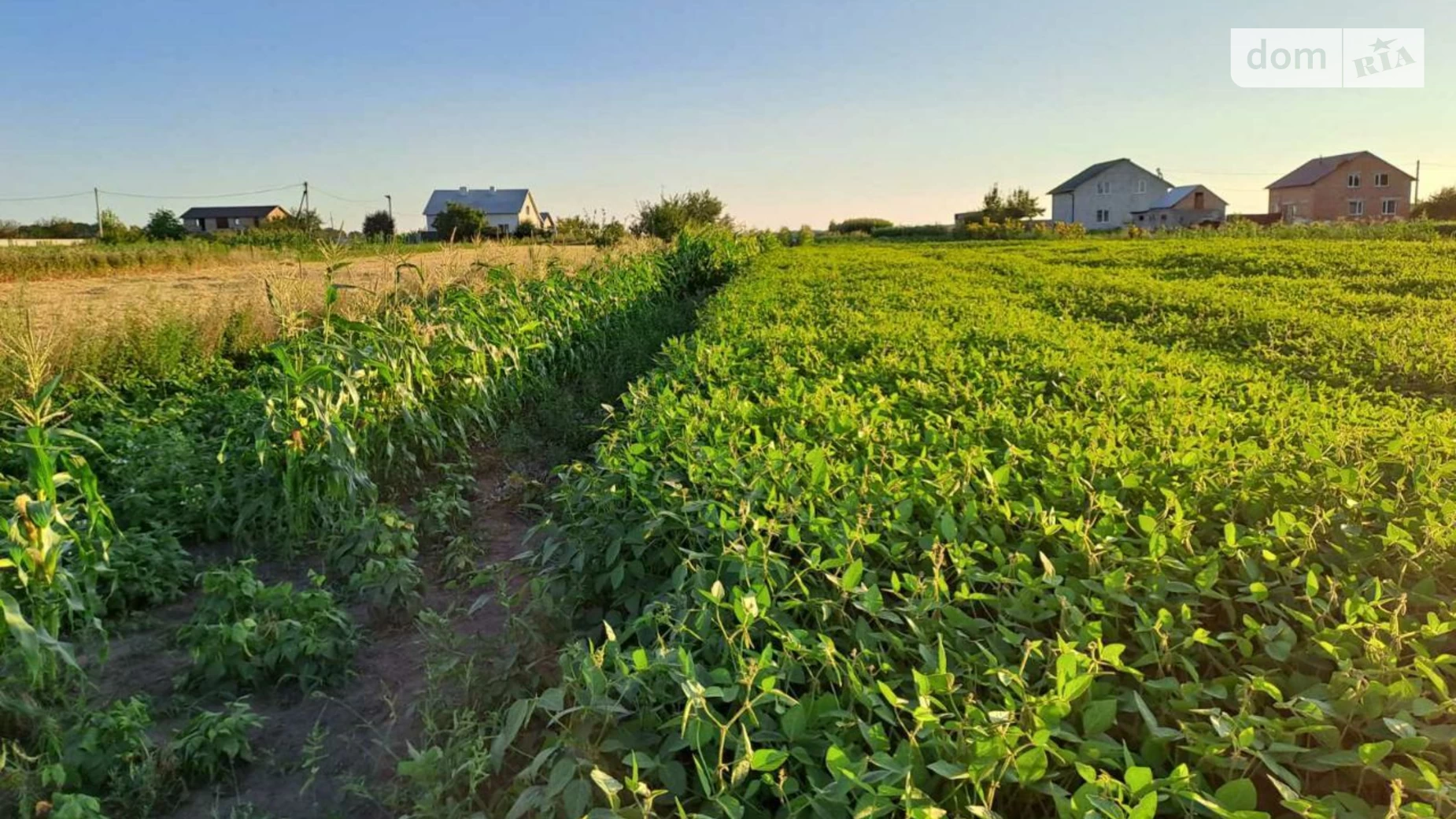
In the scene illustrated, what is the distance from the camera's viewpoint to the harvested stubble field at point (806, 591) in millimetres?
1493

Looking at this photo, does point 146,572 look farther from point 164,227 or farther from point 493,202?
point 493,202

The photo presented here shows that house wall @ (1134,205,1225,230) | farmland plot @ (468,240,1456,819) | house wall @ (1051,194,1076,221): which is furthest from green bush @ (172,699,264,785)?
house wall @ (1051,194,1076,221)

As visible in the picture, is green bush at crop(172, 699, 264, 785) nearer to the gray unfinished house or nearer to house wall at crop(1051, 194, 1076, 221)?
the gray unfinished house

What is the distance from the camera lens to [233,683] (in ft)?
9.74

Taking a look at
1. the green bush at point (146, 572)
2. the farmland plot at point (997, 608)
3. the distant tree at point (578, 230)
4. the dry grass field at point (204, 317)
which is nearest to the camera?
the farmland plot at point (997, 608)

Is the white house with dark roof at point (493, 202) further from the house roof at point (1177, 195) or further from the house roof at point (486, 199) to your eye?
the house roof at point (1177, 195)

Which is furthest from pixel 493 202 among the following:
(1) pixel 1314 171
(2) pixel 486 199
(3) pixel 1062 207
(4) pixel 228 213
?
(1) pixel 1314 171

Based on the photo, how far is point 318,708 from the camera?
291 cm

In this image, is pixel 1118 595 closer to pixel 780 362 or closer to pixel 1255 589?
pixel 1255 589

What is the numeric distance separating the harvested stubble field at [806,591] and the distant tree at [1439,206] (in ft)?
203

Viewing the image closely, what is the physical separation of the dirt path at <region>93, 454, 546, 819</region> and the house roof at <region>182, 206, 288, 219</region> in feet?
282

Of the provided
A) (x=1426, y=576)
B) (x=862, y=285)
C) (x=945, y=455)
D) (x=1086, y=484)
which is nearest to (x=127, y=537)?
(x=945, y=455)

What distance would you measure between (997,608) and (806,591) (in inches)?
19.4

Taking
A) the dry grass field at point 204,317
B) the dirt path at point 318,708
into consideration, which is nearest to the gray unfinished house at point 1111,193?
the dry grass field at point 204,317
